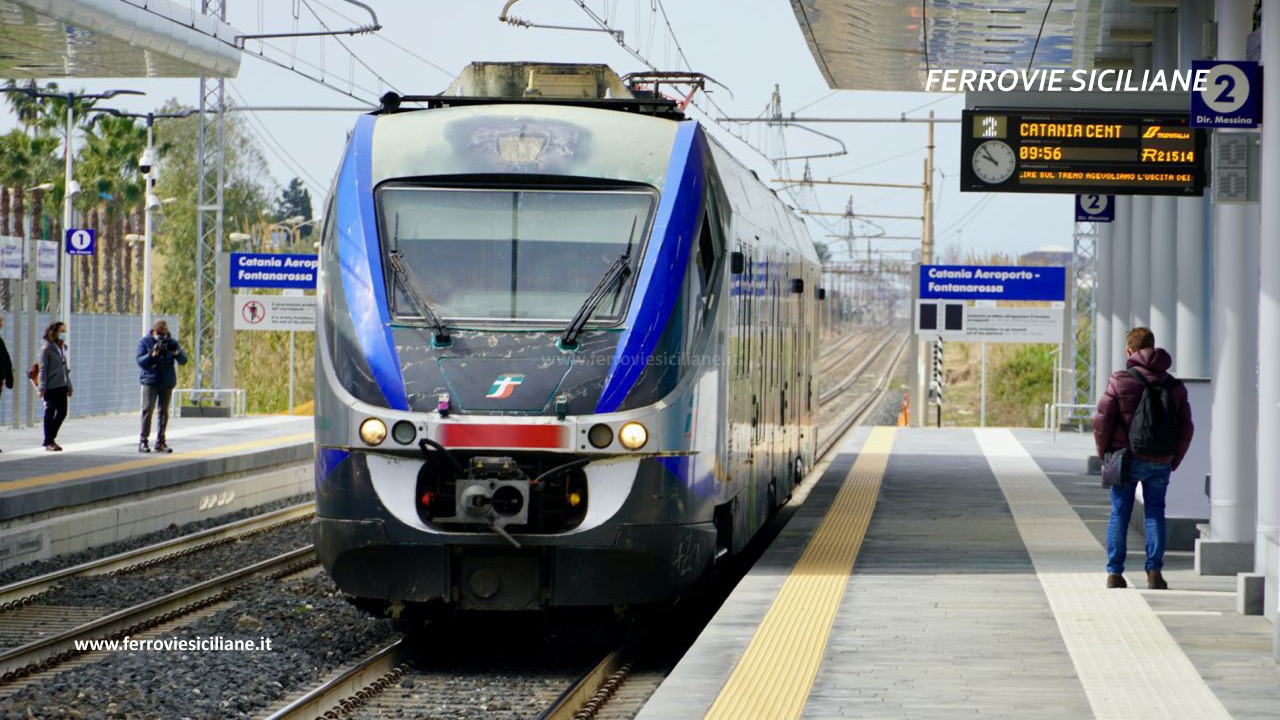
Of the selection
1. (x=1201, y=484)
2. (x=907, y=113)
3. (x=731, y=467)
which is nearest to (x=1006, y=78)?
(x=907, y=113)

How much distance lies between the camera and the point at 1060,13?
17609 mm

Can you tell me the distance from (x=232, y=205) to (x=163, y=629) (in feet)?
207

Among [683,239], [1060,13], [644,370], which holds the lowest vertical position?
[644,370]

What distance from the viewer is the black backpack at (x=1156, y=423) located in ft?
35.9

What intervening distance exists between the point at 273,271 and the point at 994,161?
70.6ft

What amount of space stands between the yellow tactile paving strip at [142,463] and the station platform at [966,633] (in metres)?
7.56

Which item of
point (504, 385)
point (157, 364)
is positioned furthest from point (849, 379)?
point (504, 385)

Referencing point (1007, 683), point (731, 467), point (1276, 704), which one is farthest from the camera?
point (731, 467)

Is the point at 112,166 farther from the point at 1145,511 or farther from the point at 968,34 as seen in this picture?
the point at 1145,511

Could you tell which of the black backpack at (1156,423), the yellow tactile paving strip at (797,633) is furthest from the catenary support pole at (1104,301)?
the black backpack at (1156,423)

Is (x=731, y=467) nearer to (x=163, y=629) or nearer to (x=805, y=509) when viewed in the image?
(x=163, y=629)

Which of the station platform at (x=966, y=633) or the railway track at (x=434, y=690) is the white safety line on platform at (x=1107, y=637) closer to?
the station platform at (x=966, y=633)

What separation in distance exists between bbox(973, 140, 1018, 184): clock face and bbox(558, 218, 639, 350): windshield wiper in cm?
535

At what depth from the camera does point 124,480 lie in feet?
60.5
